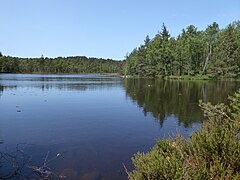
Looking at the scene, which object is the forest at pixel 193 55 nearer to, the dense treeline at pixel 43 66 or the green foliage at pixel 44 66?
the green foliage at pixel 44 66

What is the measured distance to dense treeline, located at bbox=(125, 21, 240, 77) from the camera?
64.0m

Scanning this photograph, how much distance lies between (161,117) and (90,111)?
5.70 m

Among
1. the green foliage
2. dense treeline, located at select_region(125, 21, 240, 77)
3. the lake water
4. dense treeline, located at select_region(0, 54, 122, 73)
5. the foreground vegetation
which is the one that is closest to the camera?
the foreground vegetation

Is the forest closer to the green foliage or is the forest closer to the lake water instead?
the lake water

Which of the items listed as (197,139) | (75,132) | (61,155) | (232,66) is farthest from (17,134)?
(232,66)

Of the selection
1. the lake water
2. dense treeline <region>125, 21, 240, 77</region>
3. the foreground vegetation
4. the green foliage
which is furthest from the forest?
the green foliage

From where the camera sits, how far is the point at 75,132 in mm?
11523

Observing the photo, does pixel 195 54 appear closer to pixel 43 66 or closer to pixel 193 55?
pixel 193 55

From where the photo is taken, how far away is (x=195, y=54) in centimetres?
7412

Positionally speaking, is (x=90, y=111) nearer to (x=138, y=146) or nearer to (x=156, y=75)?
(x=138, y=146)

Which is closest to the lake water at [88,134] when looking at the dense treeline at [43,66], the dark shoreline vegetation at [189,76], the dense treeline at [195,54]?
the dark shoreline vegetation at [189,76]

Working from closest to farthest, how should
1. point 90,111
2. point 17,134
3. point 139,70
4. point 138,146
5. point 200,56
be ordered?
point 138,146, point 17,134, point 90,111, point 200,56, point 139,70

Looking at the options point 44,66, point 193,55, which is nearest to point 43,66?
point 44,66

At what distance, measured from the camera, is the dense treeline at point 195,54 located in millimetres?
64000
